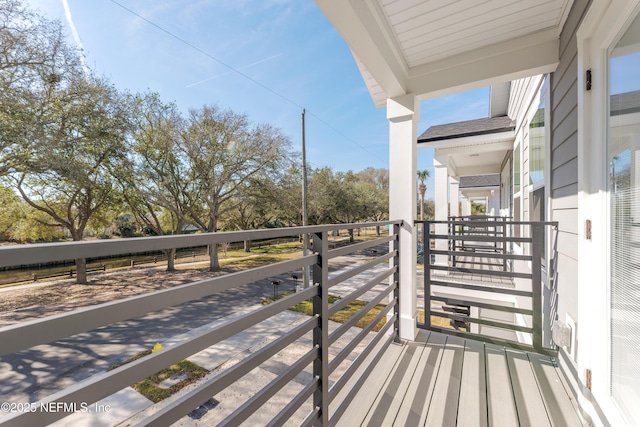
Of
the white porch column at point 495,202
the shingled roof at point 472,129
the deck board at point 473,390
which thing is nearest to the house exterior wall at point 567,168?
the deck board at point 473,390

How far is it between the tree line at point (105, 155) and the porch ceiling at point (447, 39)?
9.40 meters

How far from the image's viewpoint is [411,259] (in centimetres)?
229

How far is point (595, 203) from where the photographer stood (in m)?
1.36

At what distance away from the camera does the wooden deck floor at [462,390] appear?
1453 millimetres

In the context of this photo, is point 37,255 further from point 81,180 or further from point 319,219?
point 319,219

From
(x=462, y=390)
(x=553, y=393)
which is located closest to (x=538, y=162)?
(x=553, y=393)

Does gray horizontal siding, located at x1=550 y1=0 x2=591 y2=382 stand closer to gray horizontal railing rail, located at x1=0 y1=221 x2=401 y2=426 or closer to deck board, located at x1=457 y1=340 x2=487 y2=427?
deck board, located at x1=457 y1=340 x2=487 y2=427

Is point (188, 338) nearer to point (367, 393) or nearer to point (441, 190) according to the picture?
point (367, 393)

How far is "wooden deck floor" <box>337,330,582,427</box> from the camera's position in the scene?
1.45 meters

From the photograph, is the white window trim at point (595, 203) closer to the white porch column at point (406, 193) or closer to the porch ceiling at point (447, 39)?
the porch ceiling at point (447, 39)

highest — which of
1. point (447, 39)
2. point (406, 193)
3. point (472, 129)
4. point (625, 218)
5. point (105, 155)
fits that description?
point (105, 155)

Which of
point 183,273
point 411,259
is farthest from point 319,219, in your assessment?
point 411,259

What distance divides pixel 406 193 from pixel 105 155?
10539mm

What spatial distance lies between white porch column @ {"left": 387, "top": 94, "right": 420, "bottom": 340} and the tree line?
938 cm
